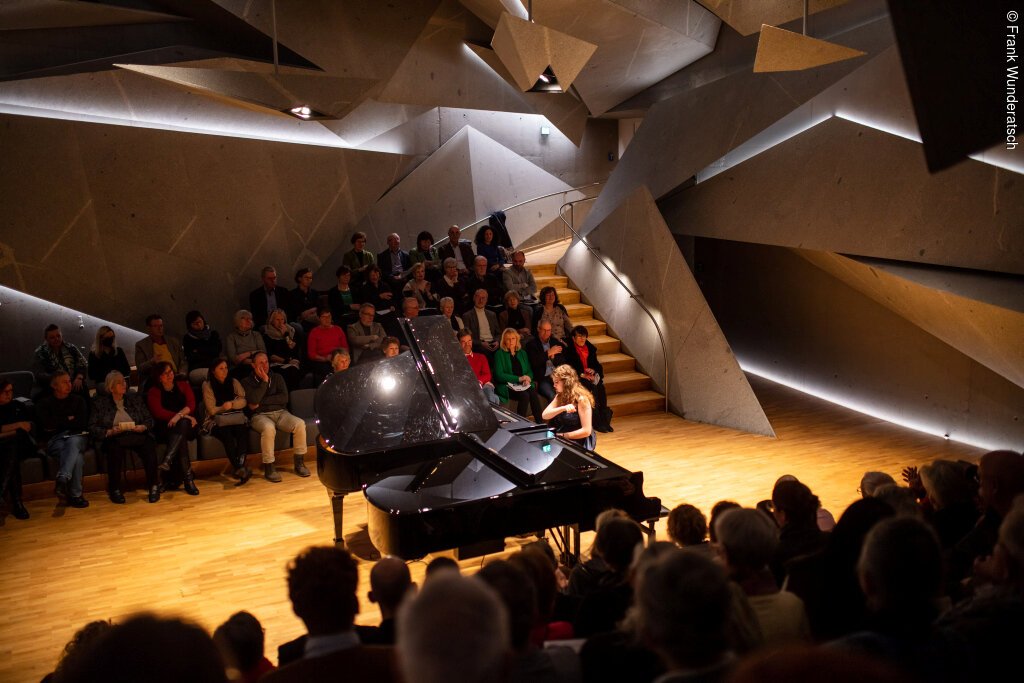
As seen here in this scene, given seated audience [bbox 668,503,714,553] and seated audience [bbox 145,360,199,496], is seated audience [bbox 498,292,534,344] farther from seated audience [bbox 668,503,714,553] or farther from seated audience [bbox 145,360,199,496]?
seated audience [bbox 668,503,714,553]

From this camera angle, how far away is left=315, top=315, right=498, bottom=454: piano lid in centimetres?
528

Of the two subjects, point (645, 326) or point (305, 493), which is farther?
point (645, 326)

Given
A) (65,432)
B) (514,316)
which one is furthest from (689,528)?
(514,316)

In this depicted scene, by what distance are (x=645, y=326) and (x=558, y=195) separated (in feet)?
14.1

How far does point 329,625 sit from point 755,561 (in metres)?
1.31

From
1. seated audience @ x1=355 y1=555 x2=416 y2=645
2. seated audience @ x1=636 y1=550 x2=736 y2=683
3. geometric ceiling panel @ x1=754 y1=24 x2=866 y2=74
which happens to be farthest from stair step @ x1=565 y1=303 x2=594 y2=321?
seated audience @ x1=636 y1=550 x2=736 y2=683

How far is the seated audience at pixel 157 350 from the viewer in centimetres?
780

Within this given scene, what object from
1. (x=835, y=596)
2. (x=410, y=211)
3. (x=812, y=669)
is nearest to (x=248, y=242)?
(x=410, y=211)

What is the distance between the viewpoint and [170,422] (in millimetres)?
7016

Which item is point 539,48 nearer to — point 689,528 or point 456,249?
point 456,249

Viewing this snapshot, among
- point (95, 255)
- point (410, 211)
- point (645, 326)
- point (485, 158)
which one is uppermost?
point (485, 158)

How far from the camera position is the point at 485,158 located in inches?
484

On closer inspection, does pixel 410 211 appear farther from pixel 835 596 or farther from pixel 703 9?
pixel 835 596

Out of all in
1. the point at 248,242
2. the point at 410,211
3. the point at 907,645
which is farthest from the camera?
the point at 410,211
